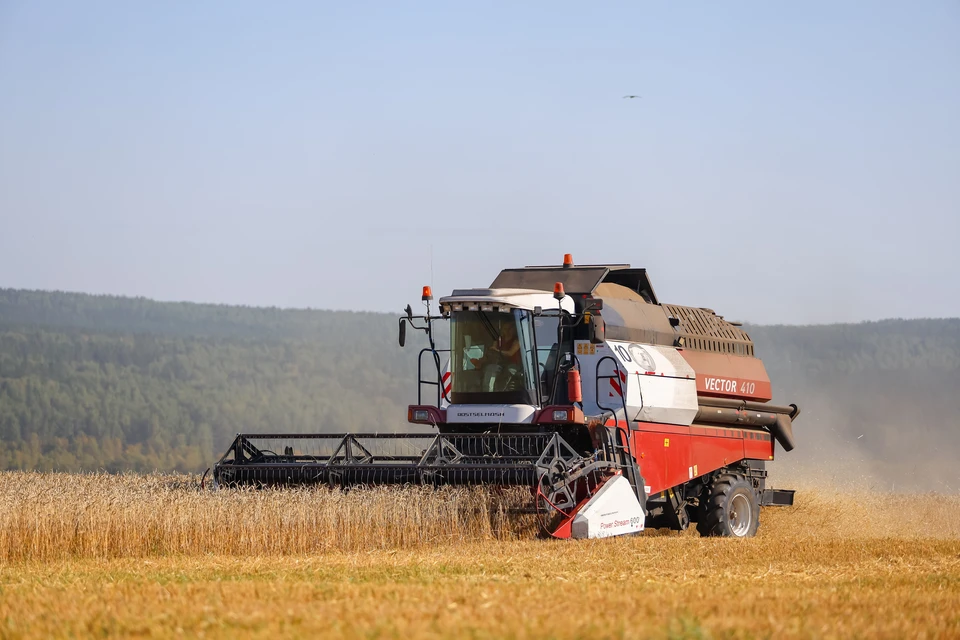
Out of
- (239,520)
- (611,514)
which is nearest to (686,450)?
(611,514)

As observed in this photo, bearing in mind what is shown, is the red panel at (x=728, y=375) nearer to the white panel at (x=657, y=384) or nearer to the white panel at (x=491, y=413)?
the white panel at (x=657, y=384)

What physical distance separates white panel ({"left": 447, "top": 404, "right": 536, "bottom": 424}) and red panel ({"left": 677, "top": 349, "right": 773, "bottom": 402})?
2.68 m

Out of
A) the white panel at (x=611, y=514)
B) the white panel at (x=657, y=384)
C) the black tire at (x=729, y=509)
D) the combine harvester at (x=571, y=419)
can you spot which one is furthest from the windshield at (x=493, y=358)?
the black tire at (x=729, y=509)

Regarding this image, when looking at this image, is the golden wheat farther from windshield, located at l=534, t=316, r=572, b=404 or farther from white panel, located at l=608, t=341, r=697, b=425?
white panel, located at l=608, t=341, r=697, b=425

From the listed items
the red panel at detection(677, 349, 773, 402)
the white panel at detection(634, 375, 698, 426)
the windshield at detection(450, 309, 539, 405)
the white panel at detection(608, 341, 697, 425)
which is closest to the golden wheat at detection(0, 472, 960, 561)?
the windshield at detection(450, 309, 539, 405)

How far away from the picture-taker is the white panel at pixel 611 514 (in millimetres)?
11914

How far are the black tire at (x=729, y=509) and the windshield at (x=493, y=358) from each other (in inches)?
113

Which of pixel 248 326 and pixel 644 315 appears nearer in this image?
pixel 644 315

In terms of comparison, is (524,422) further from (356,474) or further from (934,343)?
(934,343)

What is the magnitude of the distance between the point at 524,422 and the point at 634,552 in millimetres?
2746

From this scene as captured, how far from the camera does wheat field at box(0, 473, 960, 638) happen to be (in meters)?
6.11

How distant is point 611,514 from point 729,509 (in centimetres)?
301

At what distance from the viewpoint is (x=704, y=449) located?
14781mm

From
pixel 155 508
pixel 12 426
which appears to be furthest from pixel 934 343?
pixel 155 508
